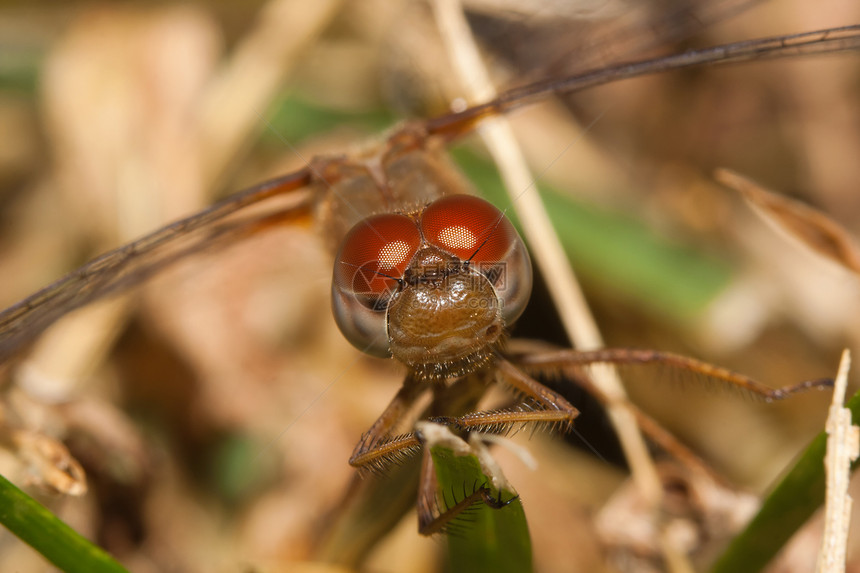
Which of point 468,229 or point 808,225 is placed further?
point 808,225

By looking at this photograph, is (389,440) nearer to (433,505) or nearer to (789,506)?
(433,505)

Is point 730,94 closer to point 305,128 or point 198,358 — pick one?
point 305,128

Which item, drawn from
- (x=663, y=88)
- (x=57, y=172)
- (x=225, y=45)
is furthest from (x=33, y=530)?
(x=663, y=88)

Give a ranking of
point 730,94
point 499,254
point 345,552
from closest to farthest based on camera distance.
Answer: point 499,254, point 345,552, point 730,94

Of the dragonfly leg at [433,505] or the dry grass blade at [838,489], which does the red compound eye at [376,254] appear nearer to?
the dragonfly leg at [433,505]

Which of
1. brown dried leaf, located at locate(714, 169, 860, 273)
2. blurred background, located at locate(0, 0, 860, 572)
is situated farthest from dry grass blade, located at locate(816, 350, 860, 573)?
brown dried leaf, located at locate(714, 169, 860, 273)

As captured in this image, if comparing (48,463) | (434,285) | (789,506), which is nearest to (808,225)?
(789,506)

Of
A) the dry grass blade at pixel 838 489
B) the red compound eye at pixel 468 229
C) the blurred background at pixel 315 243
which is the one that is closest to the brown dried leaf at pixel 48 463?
the blurred background at pixel 315 243
